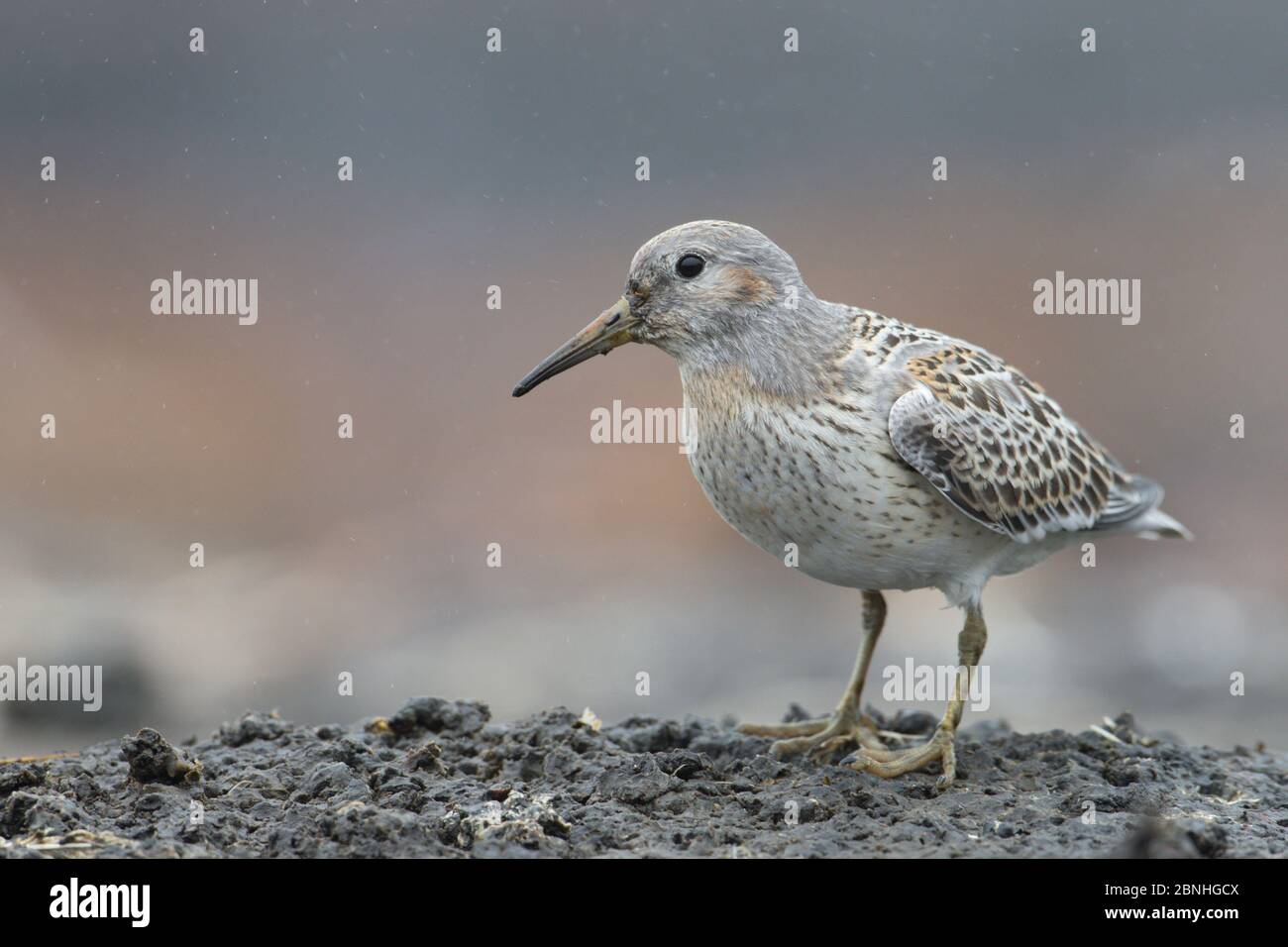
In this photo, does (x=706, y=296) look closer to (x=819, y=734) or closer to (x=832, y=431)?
(x=832, y=431)

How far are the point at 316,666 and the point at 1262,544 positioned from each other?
32.9 feet

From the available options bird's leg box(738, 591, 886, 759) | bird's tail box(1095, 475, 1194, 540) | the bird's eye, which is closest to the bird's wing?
bird's tail box(1095, 475, 1194, 540)

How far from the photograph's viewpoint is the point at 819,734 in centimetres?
862

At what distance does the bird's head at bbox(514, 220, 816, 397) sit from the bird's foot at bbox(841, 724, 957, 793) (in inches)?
91.1

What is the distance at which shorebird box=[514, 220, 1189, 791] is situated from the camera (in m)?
7.51

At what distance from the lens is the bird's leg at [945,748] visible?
7.73 metres

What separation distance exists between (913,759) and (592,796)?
187 centimetres

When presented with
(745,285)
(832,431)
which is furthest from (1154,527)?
(745,285)

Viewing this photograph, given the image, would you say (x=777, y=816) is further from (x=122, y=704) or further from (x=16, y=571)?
(x=16, y=571)

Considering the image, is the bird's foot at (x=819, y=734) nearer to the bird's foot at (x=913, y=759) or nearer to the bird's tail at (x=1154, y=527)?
the bird's foot at (x=913, y=759)

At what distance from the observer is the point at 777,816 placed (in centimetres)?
677

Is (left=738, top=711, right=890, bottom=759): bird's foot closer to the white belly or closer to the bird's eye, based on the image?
the white belly

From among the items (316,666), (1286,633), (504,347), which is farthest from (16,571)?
(1286,633)
